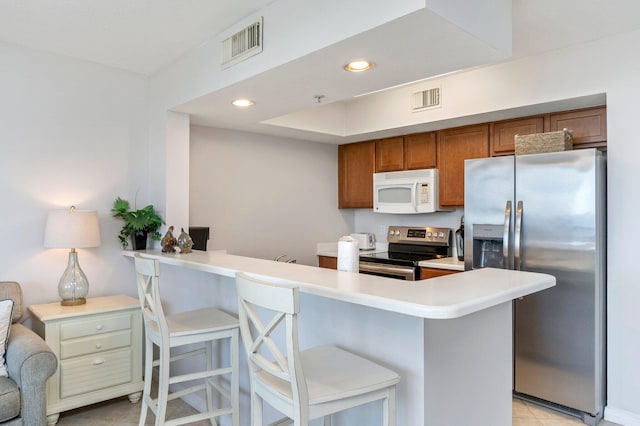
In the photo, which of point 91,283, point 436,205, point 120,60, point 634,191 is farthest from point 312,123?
point 634,191

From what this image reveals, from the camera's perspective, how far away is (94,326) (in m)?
2.76

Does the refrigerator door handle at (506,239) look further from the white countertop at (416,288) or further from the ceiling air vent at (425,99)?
the ceiling air vent at (425,99)

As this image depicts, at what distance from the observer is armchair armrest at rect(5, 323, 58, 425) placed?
6.92 feet

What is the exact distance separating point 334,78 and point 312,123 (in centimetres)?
172

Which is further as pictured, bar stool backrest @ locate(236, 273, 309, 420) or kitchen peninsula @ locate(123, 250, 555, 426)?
kitchen peninsula @ locate(123, 250, 555, 426)

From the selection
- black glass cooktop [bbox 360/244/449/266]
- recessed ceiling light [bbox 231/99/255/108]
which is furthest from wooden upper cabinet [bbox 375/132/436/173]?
recessed ceiling light [bbox 231/99/255/108]

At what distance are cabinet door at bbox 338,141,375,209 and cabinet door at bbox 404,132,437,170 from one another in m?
0.46

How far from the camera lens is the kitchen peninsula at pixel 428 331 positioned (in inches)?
56.1

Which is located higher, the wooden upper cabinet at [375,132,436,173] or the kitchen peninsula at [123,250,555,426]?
the wooden upper cabinet at [375,132,436,173]

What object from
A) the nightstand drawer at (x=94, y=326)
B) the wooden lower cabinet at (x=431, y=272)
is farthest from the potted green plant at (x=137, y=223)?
the wooden lower cabinet at (x=431, y=272)

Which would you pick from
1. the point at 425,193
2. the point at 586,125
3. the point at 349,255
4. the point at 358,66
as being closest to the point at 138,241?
the point at 349,255

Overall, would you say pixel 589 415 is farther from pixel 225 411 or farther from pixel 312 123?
pixel 312 123

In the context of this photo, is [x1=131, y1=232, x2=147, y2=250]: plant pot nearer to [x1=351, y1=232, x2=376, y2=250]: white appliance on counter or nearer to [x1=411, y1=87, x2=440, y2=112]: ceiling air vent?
[x1=351, y1=232, x2=376, y2=250]: white appliance on counter

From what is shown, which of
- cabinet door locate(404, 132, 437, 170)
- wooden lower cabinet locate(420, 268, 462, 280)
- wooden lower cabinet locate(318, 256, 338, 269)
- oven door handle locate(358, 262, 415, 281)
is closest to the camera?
wooden lower cabinet locate(420, 268, 462, 280)
